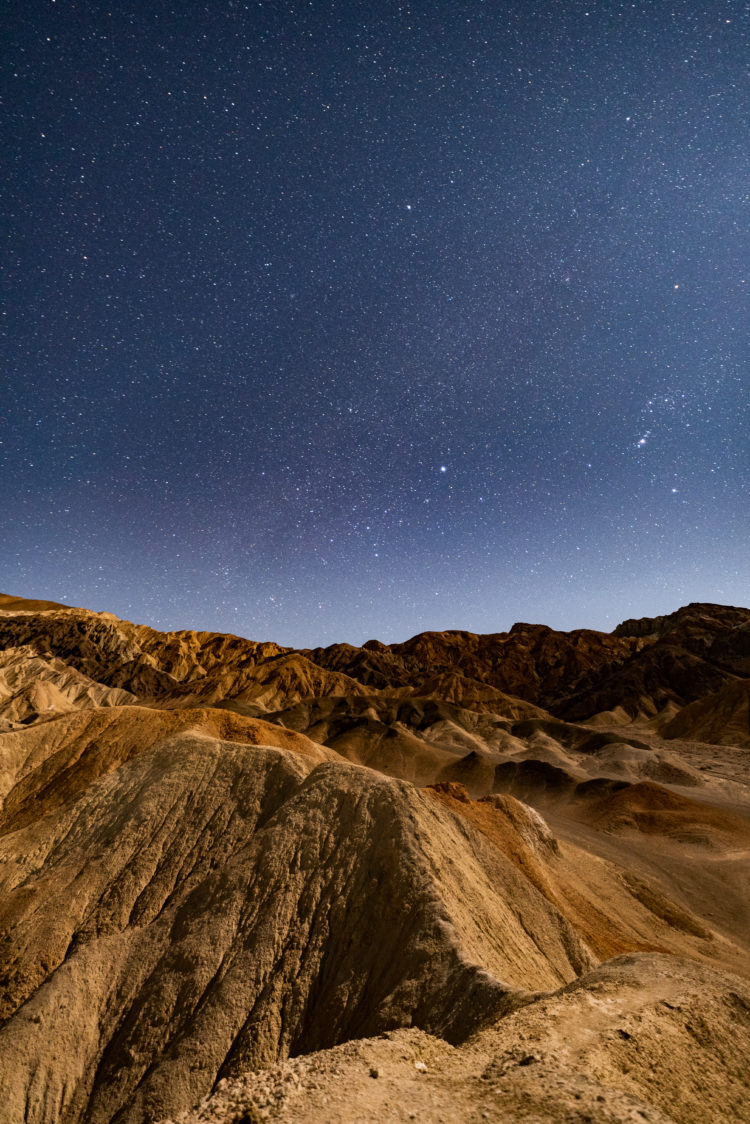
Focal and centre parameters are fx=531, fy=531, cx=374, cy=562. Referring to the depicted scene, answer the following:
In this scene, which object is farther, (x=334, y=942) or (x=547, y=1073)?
(x=334, y=942)

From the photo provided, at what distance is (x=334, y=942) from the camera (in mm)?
15172

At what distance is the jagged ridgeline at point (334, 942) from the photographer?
746 centimetres

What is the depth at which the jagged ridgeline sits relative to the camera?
7.46 m

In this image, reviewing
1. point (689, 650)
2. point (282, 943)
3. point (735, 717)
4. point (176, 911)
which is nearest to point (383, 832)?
point (282, 943)

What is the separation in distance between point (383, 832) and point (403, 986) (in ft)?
17.4

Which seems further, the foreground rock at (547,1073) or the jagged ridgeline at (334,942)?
the jagged ridgeline at (334,942)

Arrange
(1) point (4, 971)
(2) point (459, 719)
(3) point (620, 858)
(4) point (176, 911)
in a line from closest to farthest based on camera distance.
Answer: (1) point (4, 971) → (4) point (176, 911) → (3) point (620, 858) → (2) point (459, 719)

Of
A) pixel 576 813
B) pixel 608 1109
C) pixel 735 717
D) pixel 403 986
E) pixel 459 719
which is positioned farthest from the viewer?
pixel 459 719

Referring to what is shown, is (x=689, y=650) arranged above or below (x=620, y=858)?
above

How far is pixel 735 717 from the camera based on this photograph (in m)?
84.0

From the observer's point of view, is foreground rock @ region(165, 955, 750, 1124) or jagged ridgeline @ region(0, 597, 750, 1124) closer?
foreground rock @ region(165, 955, 750, 1124)

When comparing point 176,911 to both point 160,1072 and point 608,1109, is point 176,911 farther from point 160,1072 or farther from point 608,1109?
point 608,1109

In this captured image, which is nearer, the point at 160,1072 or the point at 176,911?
the point at 160,1072

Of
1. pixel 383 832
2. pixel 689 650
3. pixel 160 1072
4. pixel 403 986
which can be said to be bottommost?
pixel 160 1072
